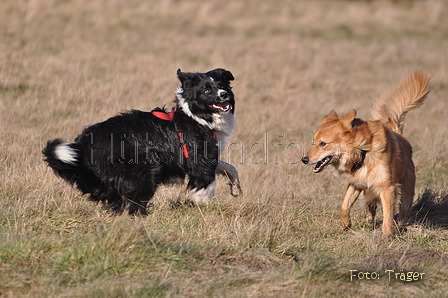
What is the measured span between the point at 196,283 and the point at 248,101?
729 centimetres

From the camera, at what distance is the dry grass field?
156 inches

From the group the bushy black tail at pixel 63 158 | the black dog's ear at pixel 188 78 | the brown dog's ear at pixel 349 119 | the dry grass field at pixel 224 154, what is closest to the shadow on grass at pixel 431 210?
the dry grass field at pixel 224 154

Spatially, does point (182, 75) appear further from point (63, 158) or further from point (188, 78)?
point (63, 158)

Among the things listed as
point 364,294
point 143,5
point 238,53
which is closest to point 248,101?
point 238,53

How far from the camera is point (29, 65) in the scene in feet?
35.9

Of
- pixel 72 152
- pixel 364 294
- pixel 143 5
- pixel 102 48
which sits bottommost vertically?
pixel 364 294

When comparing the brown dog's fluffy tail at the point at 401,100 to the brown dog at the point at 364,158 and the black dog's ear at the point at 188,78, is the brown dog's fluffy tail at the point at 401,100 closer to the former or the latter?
the brown dog at the point at 364,158

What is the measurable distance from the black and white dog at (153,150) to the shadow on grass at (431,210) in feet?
7.39

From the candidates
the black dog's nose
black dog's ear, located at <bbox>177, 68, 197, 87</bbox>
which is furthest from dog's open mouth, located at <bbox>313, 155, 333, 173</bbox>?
black dog's ear, located at <bbox>177, 68, 197, 87</bbox>

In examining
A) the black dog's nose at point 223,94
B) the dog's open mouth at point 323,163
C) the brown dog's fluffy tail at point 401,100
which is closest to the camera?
the dog's open mouth at point 323,163

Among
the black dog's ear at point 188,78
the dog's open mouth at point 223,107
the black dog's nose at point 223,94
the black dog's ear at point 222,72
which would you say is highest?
the black dog's ear at point 222,72

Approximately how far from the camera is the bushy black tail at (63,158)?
4.56m

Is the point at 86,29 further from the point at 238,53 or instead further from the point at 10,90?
the point at 10,90

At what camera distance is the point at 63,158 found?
4566 mm
